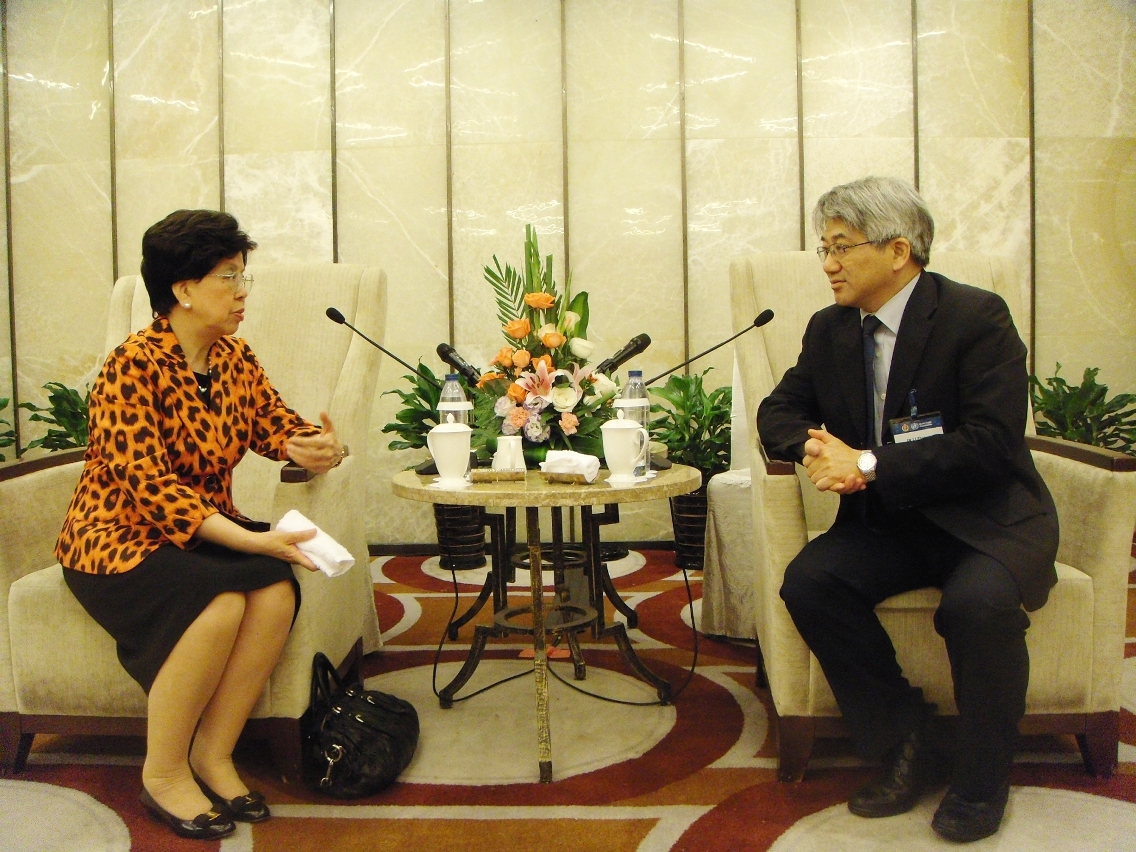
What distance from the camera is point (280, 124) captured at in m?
4.73

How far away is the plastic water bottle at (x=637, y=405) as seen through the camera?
2.34 m

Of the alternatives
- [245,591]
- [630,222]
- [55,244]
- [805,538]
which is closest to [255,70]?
[55,244]

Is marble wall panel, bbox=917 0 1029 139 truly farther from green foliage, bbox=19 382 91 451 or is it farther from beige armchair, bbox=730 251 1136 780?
green foliage, bbox=19 382 91 451

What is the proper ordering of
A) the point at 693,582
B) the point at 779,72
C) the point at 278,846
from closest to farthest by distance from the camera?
the point at 278,846, the point at 693,582, the point at 779,72

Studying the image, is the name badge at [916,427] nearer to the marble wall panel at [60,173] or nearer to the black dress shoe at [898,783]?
the black dress shoe at [898,783]

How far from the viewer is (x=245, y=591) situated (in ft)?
6.61

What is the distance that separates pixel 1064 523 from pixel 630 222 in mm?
2938

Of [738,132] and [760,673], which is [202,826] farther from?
[738,132]

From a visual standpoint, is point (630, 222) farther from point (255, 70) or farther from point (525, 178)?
point (255, 70)

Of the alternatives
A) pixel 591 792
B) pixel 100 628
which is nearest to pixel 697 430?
pixel 591 792

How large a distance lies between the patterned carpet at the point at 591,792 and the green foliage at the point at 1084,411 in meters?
1.95

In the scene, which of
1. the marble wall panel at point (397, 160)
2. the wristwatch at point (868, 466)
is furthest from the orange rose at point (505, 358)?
the marble wall panel at point (397, 160)

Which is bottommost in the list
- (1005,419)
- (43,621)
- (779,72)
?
(43,621)

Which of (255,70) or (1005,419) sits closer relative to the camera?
(1005,419)
